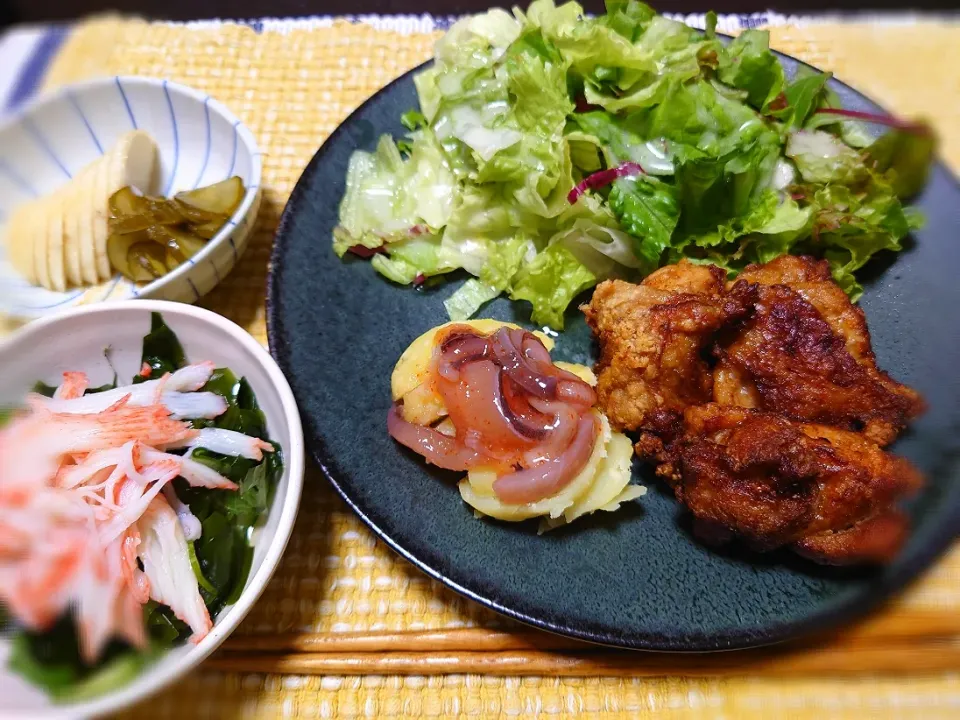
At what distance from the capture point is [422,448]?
1.86 meters

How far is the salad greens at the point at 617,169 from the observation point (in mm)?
2268

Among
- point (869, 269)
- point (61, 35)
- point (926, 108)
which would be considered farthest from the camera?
point (869, 269)

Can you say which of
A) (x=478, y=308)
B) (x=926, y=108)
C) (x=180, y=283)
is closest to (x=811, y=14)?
(x=926, y=108)

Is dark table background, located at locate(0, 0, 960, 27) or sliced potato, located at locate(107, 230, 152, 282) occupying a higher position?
dark table background, located at locate(0, 0, 960, 27)

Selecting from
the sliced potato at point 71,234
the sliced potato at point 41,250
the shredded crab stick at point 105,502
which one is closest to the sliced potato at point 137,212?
the sliced potato at point 71,234

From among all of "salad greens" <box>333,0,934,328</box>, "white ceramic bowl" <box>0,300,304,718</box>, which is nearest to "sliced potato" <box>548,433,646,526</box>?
"salad greens" <box>333,0,934,328</box>

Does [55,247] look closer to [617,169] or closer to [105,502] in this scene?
[105,502]

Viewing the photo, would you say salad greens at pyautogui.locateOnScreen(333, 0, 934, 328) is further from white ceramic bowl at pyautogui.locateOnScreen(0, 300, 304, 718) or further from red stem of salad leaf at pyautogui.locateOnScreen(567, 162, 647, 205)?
white ceramic bowl at pyautogui.locateOnScreen(0, 300, 304, 718)

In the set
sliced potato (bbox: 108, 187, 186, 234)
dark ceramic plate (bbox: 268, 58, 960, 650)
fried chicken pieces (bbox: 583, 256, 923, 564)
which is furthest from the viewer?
sliced potato (bbox: 108, 187, 186, 234)

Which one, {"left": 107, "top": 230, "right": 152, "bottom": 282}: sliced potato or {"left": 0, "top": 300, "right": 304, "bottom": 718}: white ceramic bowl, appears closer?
{"left": 0, "top": 300, "right": 304, "bottom": 718}: white ceramic bowl

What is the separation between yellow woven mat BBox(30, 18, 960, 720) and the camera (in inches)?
36.5

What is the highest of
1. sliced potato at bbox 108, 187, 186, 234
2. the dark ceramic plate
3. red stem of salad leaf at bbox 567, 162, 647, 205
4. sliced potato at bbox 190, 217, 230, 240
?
red stem of salad leaf at bbox 567, 162, 647, 205

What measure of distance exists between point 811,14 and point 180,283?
189 cm

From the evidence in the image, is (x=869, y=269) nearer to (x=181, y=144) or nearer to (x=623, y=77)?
(x=623, y=77)
